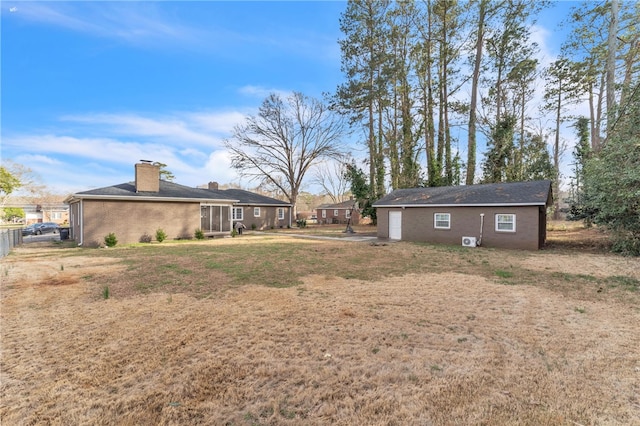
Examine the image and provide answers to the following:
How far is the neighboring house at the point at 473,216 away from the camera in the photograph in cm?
1334

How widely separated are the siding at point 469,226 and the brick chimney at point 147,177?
13993mm

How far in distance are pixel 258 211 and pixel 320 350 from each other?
24.5 meters

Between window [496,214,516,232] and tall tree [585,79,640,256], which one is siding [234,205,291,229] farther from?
tall tree [585,79,640,256]

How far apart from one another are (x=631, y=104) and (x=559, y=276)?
9.28 m

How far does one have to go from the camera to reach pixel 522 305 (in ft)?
18.0

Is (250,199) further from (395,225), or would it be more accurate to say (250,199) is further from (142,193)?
(395,225)

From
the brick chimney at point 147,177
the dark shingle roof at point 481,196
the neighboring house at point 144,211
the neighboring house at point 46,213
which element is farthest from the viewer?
the neighboring house at point 46,213

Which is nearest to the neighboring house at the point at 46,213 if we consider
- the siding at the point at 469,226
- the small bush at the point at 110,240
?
the small bush at the point at 110,240

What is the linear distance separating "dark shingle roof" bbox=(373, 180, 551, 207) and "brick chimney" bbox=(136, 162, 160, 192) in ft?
45.3

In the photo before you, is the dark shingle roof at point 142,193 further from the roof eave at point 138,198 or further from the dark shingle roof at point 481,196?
the dark shingle roof at point 481,196

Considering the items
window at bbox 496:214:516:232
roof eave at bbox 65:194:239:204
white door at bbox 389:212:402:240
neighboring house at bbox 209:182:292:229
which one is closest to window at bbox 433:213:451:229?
white door at bbox 389:212:402:240

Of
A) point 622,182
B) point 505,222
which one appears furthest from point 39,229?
point 622,182

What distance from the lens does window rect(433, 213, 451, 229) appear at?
15648 mm

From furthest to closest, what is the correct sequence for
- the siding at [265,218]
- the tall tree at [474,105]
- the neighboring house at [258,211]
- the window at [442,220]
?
the siding at [265,218] < the neighboring house at [258,211] < the tall tree at [474,105] < the window at [442,220]
